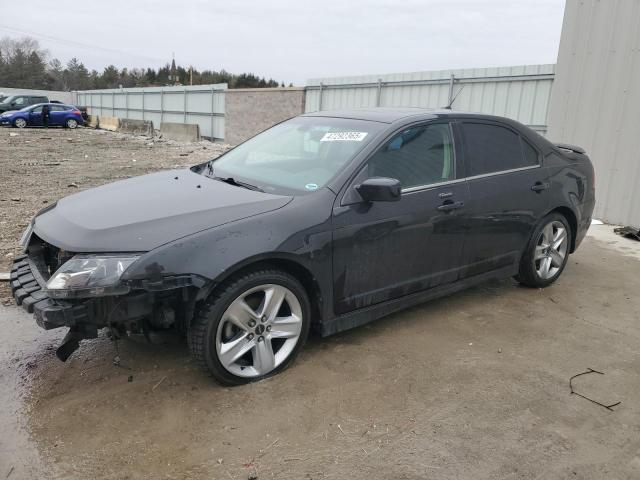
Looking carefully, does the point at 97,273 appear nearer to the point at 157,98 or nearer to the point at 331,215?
the point at 331,215

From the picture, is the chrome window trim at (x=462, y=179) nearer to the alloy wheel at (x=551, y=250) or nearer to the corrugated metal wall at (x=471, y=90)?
the alloy wheel at (x=551, y=250)

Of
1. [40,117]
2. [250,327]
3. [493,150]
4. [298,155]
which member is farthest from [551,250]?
[40,117]

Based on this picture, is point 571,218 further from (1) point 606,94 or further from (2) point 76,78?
(2) point 76,78

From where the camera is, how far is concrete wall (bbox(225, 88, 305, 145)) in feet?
59.7

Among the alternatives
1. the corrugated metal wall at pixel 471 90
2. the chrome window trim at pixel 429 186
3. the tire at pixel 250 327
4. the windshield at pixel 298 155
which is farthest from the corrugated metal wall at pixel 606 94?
the tire at pixel 250 327

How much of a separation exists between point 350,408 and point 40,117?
94.0 feet

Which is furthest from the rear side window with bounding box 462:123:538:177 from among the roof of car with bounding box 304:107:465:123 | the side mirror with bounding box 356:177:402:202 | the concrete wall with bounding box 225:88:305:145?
the concrete wall with bounding box 225:88:305:145

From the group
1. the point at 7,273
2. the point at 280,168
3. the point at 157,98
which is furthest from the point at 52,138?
the point at 280,168

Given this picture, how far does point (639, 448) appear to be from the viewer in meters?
2.68

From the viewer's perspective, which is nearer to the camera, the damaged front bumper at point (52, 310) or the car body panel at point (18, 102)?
the damaged front bumper at point (52, 310)

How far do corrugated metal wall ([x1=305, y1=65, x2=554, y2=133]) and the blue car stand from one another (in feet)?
61.1

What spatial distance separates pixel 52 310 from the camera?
8.54ft

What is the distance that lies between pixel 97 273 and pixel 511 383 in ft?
8.33

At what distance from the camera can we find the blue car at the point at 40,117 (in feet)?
84.5
